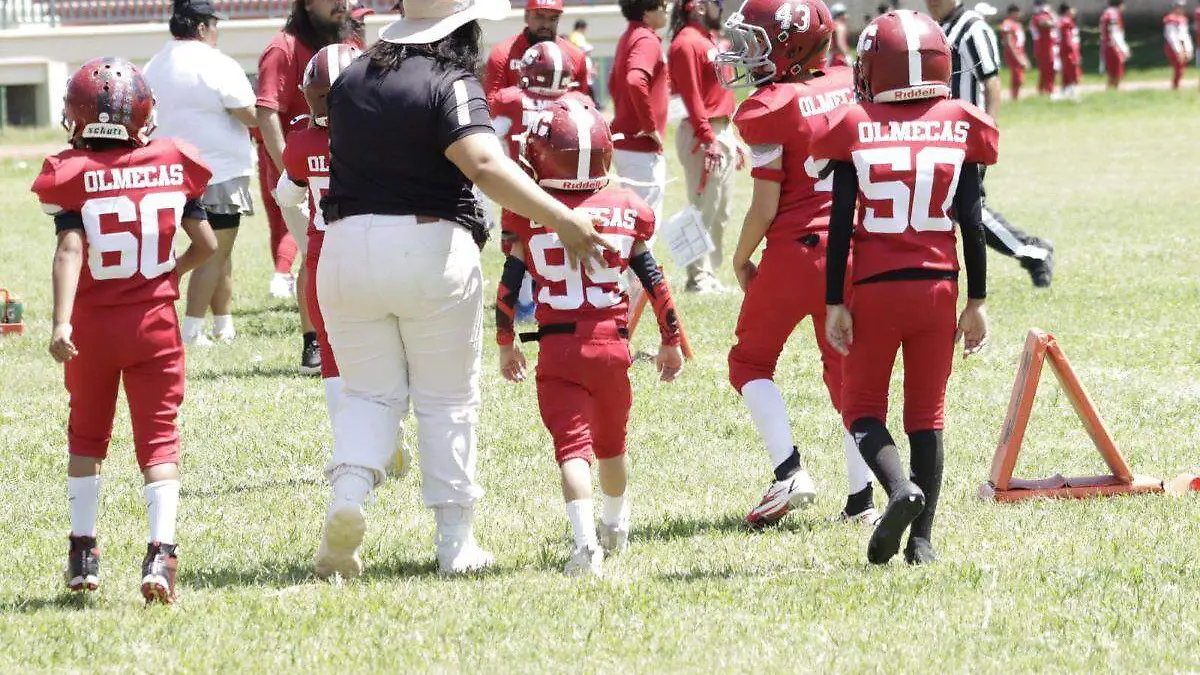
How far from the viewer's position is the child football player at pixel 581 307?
5.89 metres

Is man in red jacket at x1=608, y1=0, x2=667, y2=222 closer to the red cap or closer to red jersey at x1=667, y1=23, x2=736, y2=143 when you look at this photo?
red jersey at x1=667, y1=23, x2=736, y2=143

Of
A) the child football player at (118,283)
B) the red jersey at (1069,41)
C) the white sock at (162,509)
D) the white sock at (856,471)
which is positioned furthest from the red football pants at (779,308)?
the red jersey at (1069,41)

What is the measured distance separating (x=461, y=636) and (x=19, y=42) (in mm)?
28817

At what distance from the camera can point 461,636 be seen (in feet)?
16.4

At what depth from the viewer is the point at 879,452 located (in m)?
5.59

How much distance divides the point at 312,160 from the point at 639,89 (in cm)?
512

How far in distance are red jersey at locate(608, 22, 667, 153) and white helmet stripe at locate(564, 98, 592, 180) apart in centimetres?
582

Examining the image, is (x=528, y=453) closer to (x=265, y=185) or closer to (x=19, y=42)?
(x=265, y=185)

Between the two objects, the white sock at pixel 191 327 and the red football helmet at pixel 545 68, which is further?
the white sock at pixel 191 327

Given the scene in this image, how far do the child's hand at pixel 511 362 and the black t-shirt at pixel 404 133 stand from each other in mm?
777

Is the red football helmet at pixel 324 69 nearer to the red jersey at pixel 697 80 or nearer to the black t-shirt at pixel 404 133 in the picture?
the black t-shirt at pixel 404 133

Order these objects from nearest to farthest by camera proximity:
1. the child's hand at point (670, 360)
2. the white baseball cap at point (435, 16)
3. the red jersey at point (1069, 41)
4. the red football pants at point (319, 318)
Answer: the white baseball cap at point (435, 16) → the child's hand at point (670, 360) → the red football pants at point (319, 318) → the red jersey at point (1069, 41)

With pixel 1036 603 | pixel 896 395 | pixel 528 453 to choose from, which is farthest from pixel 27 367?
pixel 1036 603

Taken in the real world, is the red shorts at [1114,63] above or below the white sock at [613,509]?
above
